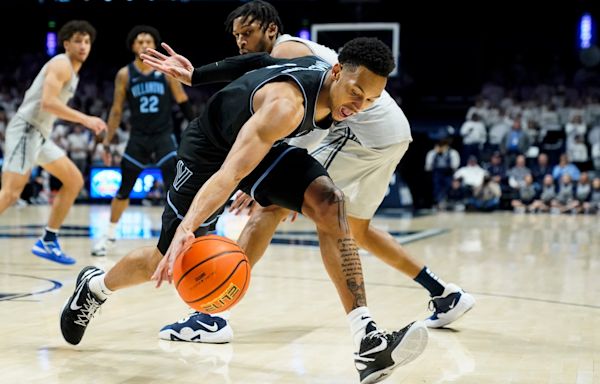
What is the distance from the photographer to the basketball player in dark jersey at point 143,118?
8.26 metres

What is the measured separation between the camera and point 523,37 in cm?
2403

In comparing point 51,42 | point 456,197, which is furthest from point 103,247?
point 51,42

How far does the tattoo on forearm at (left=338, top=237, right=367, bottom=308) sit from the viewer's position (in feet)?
11.7

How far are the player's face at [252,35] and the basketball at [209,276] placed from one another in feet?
5.05

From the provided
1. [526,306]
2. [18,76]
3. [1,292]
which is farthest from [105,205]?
[526,306]

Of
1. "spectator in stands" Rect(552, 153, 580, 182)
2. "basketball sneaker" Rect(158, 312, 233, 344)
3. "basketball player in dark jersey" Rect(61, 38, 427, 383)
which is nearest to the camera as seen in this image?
"basketball player in dark jersey" Rect(61, 38, 427, 383)

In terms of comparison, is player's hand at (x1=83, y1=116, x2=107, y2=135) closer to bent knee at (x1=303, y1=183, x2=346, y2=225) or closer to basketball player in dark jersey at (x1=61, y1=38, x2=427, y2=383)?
basketball player in dark jersey at (x1=61, y1=38, x2=427, y2=383)

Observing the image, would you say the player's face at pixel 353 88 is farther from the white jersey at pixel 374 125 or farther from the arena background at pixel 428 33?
the arena background at pixel 428 33

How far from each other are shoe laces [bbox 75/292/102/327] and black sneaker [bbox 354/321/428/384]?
1360mm

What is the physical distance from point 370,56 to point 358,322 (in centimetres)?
106

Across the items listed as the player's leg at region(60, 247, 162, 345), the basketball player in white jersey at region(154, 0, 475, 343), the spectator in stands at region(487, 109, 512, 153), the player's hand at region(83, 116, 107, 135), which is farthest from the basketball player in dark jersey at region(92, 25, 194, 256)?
the spectator in stands at region(487, 109, 512, 153)

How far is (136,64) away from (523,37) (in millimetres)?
17462

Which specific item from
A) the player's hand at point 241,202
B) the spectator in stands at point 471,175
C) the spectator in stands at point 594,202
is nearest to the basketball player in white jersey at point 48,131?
the player's hand at point 241,202

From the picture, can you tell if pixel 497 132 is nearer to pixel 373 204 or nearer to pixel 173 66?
pixel 373 204
